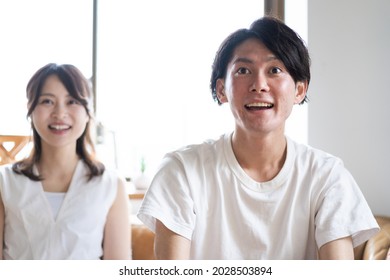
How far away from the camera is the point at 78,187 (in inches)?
29.0

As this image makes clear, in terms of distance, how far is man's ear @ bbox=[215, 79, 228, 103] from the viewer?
2.17 feet

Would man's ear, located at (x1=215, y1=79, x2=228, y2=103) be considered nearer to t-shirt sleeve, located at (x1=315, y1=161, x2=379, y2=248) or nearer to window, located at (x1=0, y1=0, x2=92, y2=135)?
t-shirt sleeve, located at (x1=315, y1=161, x2=379, y2=248)

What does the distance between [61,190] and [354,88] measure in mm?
811

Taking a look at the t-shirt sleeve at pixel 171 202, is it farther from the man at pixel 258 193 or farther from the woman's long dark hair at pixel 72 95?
the woman's long dark hair at pixel 72 95

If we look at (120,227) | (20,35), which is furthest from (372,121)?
(20,35)

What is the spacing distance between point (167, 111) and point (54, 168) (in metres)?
0.96

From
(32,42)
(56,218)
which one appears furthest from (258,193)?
(32,42)

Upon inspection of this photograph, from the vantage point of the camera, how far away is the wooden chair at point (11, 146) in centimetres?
97

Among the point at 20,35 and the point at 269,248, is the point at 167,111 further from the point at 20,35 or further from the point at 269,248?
the point at 269,248

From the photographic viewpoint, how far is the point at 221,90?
2.19ft

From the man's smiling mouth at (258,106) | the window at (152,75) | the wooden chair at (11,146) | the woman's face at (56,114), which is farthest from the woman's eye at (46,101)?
the window at (152,75)

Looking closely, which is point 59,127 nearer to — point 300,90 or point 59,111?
point 59,111

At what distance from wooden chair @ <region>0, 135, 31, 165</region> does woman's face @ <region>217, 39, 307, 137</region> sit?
568 mm

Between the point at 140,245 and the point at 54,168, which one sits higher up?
the point at 54,168
